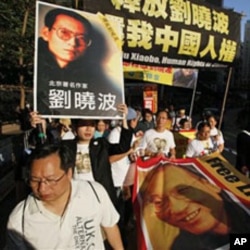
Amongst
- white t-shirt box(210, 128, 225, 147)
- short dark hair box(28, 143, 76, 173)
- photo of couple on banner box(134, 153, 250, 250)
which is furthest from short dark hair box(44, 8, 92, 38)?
white t-shirt box(210, 128, 225, 147)

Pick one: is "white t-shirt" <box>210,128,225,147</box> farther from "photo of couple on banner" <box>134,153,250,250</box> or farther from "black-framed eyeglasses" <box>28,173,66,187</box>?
"black-framed eyeglasses" <box>28,173,66,187</box>

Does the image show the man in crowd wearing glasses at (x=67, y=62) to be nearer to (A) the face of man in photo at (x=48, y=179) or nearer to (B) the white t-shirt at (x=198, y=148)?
(A) the face of man in photo at (x=48, y=179)

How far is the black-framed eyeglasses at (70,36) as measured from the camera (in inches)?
170

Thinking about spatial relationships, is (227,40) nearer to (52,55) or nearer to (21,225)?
(52,55)

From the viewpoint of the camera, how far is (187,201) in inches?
169

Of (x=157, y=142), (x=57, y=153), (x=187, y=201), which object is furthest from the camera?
(x=157, y=142)

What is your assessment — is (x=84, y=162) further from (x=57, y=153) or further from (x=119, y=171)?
(x=57, y=153)

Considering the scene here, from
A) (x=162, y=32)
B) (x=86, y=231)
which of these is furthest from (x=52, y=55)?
(x=162, y=32)

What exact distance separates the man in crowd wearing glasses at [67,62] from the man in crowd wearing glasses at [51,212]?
70.3 inches

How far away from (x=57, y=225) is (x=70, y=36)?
240 cm

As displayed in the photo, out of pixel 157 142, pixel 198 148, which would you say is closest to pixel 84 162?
pixel 157 142

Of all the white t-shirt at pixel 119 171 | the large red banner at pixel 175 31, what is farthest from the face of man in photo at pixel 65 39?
the large red banner at pixel 175 31

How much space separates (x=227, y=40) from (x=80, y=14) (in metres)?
4.75

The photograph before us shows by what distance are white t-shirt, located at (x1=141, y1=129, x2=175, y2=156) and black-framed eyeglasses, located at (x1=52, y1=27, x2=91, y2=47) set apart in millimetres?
2089
